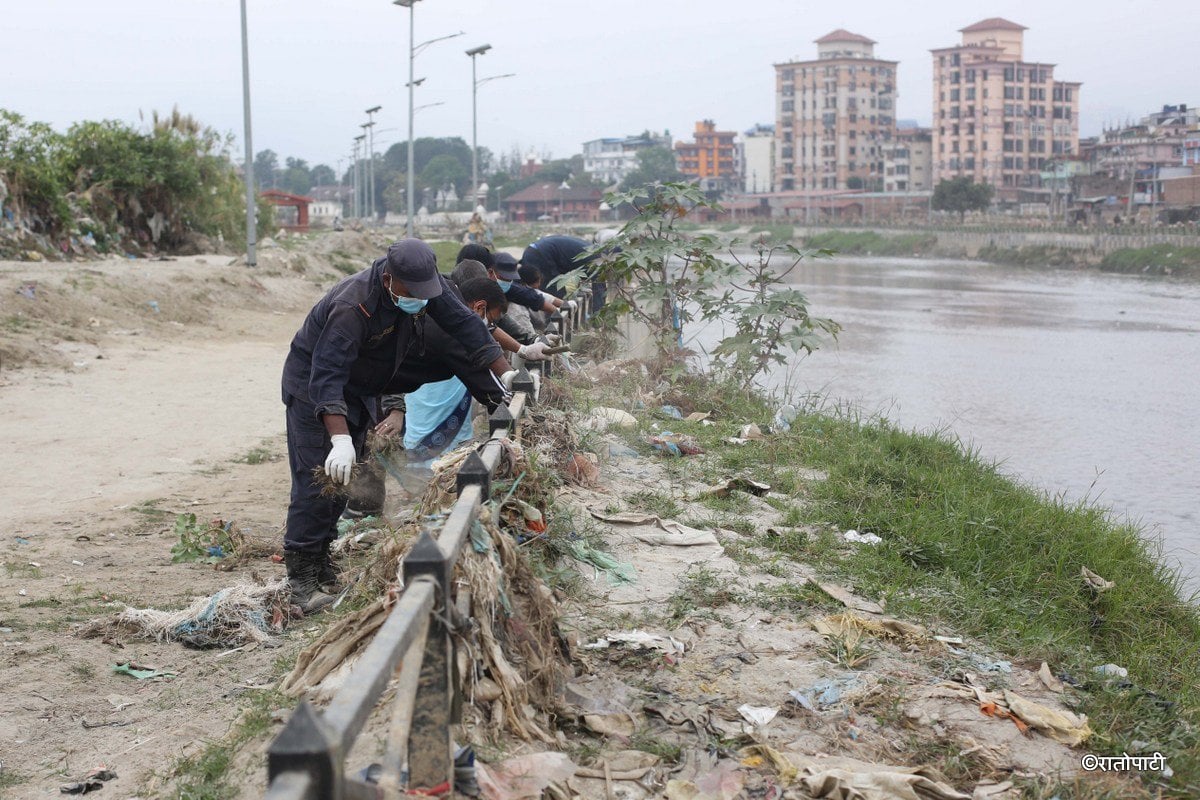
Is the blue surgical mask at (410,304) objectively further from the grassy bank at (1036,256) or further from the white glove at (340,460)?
the grassy bank at (1036,256)

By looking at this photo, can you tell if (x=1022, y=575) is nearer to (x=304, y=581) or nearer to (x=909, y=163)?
(x=304, y=581)

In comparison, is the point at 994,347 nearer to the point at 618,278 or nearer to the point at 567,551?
the point at 618,278

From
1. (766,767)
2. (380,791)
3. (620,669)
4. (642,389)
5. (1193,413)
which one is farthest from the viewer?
(1193,413)

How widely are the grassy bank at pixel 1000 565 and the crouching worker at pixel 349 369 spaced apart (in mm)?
1755

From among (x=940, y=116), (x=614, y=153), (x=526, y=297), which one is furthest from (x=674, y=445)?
(x=614, y=153)

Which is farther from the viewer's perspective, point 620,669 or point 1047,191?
point 1047,191

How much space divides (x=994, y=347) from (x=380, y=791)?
1893 centimetres

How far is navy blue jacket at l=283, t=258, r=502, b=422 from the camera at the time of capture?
4293mm

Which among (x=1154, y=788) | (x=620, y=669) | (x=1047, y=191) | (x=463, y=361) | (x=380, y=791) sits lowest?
(x=1154, y=788)

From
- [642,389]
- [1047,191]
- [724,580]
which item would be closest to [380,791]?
[724,580]

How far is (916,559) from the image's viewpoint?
18.1 feet

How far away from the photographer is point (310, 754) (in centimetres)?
179

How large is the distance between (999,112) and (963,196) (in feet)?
67.1

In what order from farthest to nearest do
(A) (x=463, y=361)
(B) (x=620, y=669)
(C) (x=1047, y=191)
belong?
(C) (x=1047, y=191) < (A) (x=463, y=361) < (B) (x=620, y=669)
